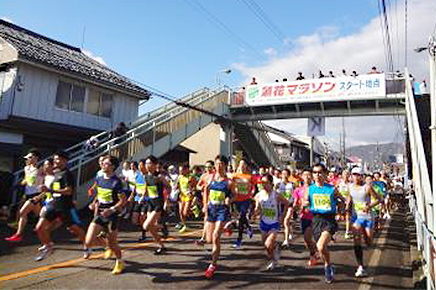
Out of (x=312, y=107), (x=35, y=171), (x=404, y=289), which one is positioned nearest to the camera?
(x=404, y=289)

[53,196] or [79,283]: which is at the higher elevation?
[53,196]

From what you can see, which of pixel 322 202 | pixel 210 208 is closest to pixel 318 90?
pixel 322 202

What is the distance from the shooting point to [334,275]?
639 cm

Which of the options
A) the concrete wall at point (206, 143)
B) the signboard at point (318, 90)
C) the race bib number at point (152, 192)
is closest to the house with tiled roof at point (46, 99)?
the race bib number at point (152, 192)

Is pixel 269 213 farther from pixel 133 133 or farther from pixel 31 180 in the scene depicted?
pixel 133 133

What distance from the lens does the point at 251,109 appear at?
80.4ft

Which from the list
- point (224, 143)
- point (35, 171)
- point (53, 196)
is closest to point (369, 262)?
point (53, 196)

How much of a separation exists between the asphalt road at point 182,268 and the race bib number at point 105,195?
121 cm

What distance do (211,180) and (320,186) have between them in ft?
7.01

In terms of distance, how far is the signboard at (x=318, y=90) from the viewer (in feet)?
65.9

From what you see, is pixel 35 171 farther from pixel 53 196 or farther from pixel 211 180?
pixel 211 180

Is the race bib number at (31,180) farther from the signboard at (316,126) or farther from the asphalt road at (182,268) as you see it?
the signboard at (316,126)

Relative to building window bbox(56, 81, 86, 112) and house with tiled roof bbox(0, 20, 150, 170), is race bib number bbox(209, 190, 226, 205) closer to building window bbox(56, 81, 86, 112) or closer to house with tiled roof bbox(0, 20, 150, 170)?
house with tiled roof bbox(0, 20, 150, 170)

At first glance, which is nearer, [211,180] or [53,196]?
[53,196]
